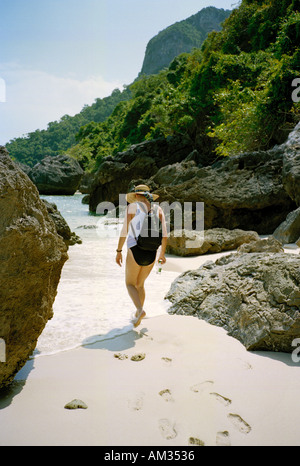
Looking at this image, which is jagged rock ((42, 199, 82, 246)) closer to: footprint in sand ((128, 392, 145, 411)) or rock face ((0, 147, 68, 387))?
rock face ((0, 147, 68, 387))

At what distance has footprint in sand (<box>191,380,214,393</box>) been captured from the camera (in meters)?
2.17

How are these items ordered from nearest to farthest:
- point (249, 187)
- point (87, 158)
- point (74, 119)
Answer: point (249, 187) < point (87, 158) < point (74, 119)

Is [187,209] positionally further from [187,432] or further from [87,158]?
[87,158]

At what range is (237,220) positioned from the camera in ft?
31.2

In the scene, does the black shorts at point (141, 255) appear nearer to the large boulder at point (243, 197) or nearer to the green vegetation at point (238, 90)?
the large boulder at point (243, 197)

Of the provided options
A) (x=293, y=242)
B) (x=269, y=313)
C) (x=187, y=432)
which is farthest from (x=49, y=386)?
(x=293, y=242)

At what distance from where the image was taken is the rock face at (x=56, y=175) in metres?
32.2

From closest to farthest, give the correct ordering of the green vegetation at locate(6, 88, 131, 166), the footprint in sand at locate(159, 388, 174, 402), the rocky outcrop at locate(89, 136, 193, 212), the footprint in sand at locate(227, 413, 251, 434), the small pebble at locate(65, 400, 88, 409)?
the footprint in sand at locate(227, 413, 251, 434), the small pebble at locate(65, 400, 88, 409), the footprint in sand at locate(159, 388, 174, 402), the rocky outcrop at locate(89, 136, 193, 212), the green vegetation at locate(6, 88, 131, 166)

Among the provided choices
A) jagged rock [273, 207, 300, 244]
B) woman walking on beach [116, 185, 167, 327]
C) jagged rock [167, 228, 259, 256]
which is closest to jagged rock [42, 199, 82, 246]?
jagged rock [167, 228, 259, 256]

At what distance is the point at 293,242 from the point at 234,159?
4.10 metres

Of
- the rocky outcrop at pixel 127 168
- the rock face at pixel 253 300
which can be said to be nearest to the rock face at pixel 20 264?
the rock face at pixel 253 300

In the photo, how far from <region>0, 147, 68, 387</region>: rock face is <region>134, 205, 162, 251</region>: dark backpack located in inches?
41.8

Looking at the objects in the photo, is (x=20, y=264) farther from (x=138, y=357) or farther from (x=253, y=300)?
(x=253, y=300)

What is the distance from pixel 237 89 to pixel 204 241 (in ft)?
42.2
